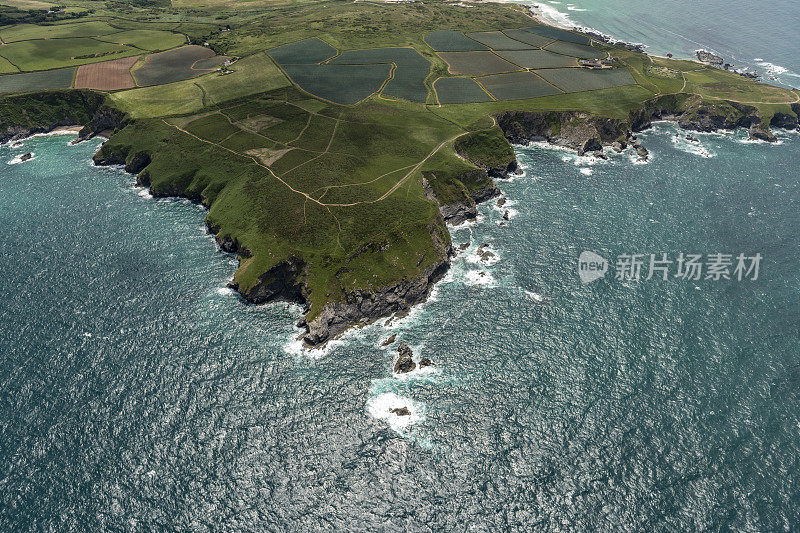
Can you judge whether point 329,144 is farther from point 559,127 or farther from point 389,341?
point 559,127

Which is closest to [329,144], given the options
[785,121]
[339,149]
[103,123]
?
[339,149]

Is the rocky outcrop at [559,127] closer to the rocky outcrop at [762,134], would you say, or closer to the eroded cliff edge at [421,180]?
the eroded cliff edge at [421,180]

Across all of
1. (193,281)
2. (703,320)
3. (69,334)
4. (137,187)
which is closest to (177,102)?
(137,187)

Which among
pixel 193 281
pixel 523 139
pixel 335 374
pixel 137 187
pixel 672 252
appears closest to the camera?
pixel 335 374

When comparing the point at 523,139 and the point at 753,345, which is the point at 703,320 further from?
the point at 523,139

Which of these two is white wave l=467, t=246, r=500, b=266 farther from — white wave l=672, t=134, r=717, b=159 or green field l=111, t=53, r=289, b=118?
green field l=111, t=53, r=289, b=118

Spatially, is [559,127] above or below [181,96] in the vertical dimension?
below

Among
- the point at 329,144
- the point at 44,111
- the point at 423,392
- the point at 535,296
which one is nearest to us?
the point at 423,392

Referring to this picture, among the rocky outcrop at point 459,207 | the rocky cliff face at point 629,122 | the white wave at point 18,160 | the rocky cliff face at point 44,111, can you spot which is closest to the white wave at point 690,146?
the rocky cliff face at point 629,122
